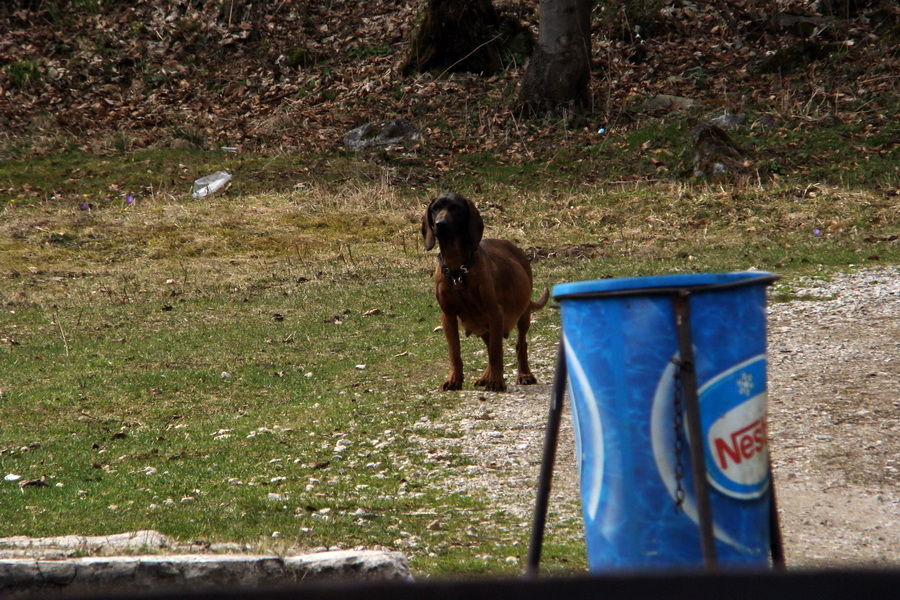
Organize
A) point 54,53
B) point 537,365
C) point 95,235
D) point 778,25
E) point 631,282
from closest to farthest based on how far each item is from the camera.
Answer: point 631,282 → point 537,365 → point 95,235 → point 778,25 → point 54,53

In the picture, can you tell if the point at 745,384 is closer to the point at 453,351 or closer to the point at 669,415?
the point at 669,415

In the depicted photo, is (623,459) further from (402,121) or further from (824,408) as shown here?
(402,121)

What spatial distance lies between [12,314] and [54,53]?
49.6 ft

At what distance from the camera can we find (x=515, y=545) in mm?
4551

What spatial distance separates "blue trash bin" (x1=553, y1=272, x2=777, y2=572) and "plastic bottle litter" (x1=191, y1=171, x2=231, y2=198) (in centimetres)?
1568

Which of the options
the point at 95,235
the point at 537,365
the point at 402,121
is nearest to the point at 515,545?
the point at 537,365

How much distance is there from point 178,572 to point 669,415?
194 centimetres

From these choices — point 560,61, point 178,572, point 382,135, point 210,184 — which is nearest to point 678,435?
point 178,572

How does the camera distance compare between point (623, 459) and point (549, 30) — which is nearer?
point (623, 459)

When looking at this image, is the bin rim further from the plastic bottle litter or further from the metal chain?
the plastic bottle litter

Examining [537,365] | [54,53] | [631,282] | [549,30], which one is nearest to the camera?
[631,282]

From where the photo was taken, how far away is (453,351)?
7.75m

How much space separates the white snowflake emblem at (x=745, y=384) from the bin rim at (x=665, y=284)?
0.26 m

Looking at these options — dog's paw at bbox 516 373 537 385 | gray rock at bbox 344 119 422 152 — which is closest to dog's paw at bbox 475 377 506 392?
dog's paw at bbox 516 373 537 385
